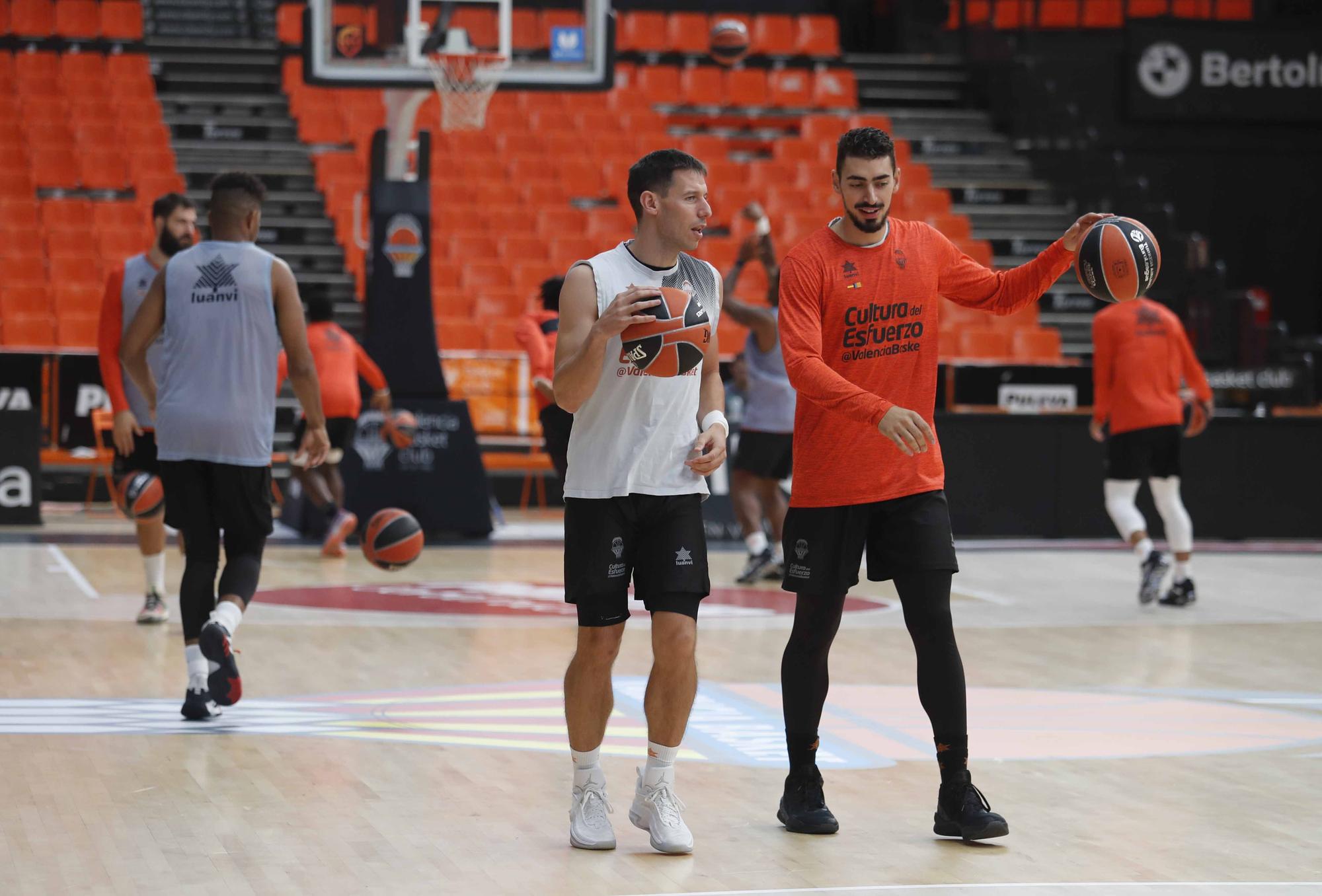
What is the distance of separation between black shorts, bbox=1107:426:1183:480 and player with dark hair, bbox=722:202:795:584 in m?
2.08

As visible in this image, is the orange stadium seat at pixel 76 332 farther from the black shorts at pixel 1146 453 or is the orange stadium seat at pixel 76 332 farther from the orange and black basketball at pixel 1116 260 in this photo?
the orange and black basketball at pixel 1116 260

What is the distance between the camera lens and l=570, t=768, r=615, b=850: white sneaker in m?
4.92

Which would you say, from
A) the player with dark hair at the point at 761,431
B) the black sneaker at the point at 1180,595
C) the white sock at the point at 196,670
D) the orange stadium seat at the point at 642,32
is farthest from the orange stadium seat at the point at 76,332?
the white sock at the point at 196,670

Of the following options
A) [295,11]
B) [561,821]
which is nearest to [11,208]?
[295,11]

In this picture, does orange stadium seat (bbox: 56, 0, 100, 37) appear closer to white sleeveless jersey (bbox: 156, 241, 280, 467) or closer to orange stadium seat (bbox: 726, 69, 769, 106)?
orange stadium seat (bbox: 726, 69, 769, 106)

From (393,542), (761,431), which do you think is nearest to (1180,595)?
(761,431)

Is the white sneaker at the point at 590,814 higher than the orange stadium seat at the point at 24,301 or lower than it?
lower

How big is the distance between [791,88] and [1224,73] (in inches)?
219

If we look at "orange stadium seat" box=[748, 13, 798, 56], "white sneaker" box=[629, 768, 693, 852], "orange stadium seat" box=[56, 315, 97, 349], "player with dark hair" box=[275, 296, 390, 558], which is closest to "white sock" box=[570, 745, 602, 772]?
"white sneaker" box=[629, 768, 693, 852]

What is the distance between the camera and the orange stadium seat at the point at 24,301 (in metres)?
17.8

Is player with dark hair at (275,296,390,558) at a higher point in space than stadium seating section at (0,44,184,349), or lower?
lower

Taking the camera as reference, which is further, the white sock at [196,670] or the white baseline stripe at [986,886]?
the white sock at [196,670]

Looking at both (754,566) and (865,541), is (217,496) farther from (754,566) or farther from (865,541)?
(754,566)

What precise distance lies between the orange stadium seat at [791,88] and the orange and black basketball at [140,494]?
16.2 meters
